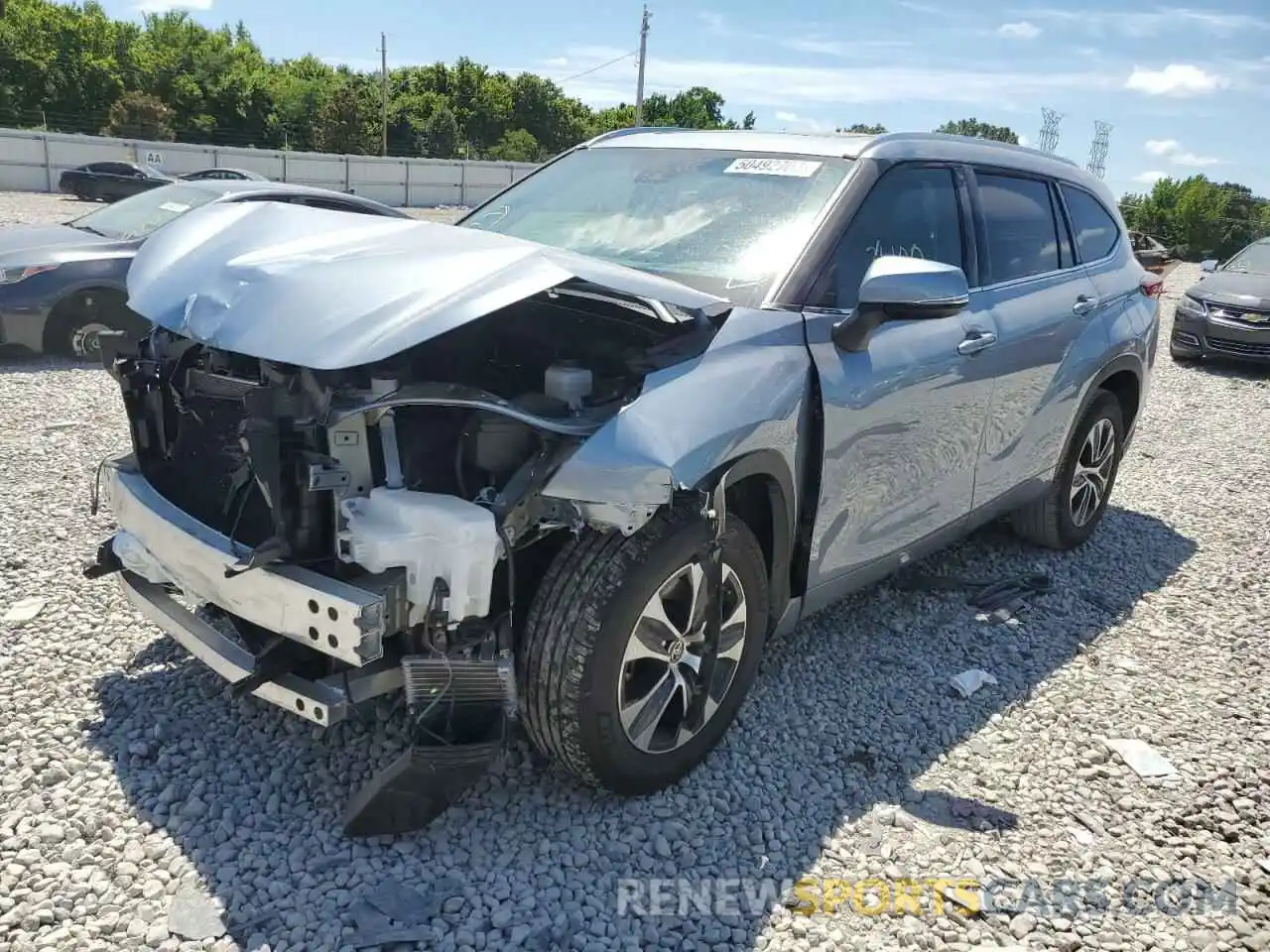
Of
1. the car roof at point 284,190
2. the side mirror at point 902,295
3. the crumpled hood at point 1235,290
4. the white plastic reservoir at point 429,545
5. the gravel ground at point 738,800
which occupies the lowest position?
the gravel ground at point 738,800

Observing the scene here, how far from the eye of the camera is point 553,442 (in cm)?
269

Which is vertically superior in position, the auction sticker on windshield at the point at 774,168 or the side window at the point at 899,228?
the auction sticker on windshield at the point at 774,168

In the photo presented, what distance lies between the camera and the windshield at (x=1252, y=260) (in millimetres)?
12641

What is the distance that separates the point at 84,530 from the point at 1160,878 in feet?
14.9

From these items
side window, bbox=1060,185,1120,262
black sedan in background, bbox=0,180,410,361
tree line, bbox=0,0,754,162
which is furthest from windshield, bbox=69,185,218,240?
tree line, bbox=0,0,754,162

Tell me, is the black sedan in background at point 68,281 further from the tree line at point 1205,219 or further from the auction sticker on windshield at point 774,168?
the tree line at point 1205,219

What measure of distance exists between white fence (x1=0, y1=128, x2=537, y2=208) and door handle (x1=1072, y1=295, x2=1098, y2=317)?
3186cm

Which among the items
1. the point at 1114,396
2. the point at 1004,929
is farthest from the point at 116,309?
the point at 1004,929

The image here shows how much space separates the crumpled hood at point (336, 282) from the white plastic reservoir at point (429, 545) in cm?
42

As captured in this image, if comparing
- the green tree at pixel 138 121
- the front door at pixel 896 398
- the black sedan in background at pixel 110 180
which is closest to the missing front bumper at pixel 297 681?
the front door at pixel 896 398

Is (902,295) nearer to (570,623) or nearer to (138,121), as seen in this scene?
(570,623)

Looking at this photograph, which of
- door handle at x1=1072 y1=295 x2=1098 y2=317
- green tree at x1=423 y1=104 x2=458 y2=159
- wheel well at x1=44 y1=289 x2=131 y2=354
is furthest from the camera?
green tree at x1=423 y1=104 x2=458 y2=159

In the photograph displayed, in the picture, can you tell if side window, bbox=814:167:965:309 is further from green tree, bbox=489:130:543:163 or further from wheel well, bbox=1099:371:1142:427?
green tree, bbox=489:130:543:163

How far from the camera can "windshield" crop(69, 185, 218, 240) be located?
27.6 ft
